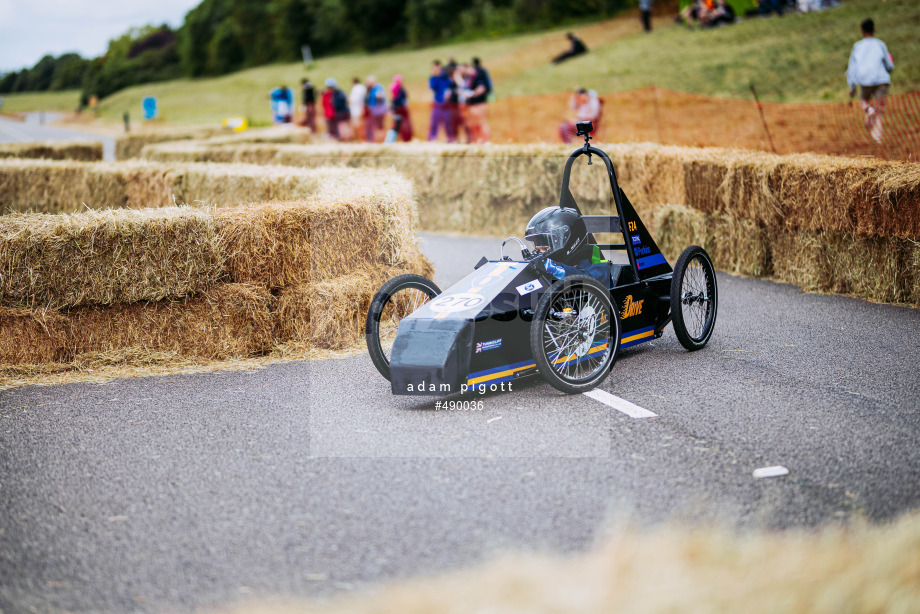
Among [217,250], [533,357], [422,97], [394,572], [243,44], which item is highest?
[243,44]

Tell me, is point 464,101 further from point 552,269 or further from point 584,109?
point 552,269

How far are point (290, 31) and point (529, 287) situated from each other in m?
82.3

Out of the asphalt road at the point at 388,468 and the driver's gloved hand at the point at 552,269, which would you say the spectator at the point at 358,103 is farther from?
the driver's gloved hand at the point at 552,269

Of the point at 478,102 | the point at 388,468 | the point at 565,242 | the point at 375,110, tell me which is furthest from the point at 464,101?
the point at 388,468

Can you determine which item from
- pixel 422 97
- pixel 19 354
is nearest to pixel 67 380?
pixel 19 354

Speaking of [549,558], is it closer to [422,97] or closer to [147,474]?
[147,474]

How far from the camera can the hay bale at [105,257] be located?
6.87 metres

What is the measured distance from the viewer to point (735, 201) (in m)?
10.3

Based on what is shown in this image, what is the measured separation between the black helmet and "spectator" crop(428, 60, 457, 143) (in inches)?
605

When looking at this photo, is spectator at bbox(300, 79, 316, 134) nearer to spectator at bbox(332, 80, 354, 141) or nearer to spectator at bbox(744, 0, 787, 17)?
spectator at bbox(332, 80, 354, 141)

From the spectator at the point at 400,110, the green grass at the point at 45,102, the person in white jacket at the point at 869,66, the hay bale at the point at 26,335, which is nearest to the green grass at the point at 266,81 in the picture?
the green grass at the point at 45,102

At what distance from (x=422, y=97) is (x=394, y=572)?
1753 inches

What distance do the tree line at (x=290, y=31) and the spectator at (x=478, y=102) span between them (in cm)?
3891

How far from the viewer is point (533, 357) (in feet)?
18.3
